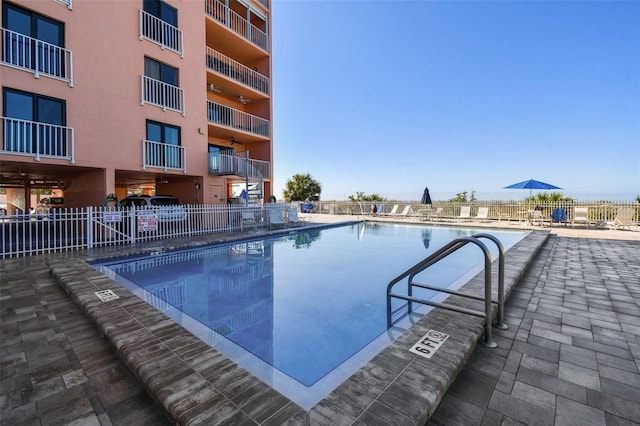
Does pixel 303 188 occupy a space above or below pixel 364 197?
above

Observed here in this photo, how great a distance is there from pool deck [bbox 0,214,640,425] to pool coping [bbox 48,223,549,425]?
0.01 m

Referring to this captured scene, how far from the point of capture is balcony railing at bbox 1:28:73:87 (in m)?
8.44

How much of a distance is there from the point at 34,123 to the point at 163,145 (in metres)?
3.94

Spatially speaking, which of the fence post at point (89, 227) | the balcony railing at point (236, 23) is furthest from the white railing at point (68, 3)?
the fence post at point (89, 227)

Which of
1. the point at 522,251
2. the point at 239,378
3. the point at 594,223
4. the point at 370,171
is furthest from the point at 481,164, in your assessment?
the point at 239,378

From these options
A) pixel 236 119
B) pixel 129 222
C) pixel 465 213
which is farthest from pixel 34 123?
pixel 465 213

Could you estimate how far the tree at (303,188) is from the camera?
112ft

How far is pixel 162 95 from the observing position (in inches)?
478

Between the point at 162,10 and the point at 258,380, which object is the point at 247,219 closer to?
the point at 162,10

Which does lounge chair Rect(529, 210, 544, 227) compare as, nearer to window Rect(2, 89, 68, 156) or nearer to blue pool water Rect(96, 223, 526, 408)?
blue pool water Rect(96, 223, 526, 408)

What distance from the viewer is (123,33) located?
10.9 m

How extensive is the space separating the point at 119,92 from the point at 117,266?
24.1 feet

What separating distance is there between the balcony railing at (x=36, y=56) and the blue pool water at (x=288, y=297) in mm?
6913

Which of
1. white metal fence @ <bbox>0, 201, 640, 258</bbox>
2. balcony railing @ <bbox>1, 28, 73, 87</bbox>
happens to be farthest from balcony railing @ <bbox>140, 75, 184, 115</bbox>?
white metal fence @ <bbox>0, 201, 640, 258</bbox>
